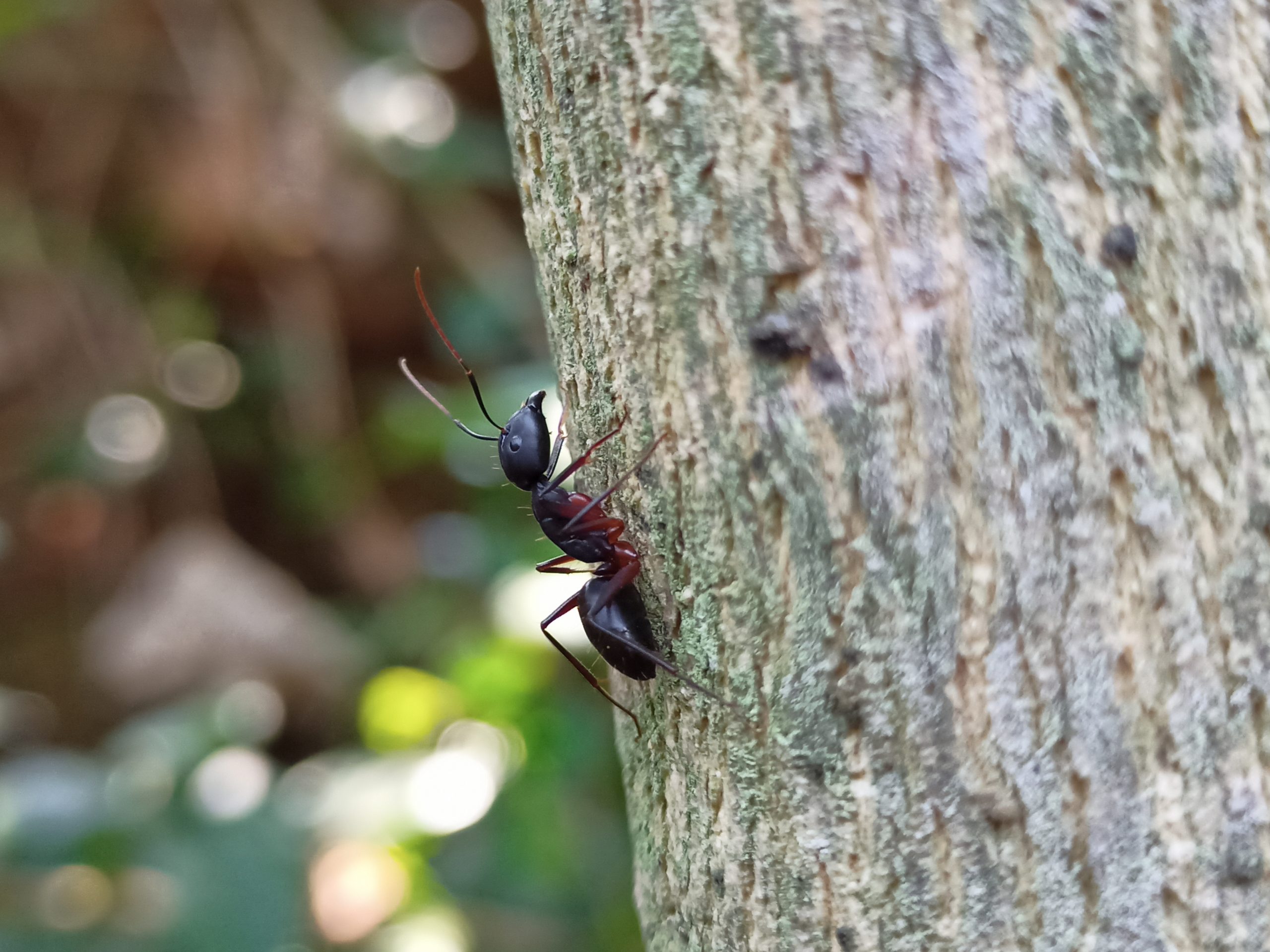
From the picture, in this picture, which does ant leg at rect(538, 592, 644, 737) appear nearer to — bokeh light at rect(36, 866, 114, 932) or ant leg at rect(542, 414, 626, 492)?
ant leg at rect(542, 414, 626, 492)

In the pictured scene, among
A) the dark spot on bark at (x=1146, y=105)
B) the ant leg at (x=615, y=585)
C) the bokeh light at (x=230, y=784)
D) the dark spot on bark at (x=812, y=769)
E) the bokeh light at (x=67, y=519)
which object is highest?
the dark spot on bark at (x=1146, y=105)

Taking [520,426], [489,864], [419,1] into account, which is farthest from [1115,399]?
[419,1]

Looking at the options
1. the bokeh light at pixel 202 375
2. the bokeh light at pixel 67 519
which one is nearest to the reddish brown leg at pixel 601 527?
the bokeh light at pixel 202 375

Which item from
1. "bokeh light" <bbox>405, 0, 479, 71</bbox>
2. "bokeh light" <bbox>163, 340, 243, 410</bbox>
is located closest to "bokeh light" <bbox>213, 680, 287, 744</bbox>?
"bokeh light" <bbox>163, 340, 243, 410</bbox>

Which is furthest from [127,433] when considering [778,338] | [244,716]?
[778,338]

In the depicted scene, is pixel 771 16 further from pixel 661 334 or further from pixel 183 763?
pixel 183 763

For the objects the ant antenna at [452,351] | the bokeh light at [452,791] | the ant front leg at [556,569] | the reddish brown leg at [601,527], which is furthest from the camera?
the bokeh light at [452,791]

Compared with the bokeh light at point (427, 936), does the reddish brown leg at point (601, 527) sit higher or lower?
higher

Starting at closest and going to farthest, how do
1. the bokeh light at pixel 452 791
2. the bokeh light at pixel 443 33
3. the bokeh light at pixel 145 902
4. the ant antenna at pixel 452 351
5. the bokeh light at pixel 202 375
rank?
the ant antenna at pixel 452 351 → the bokeh light at pixel 145 902 → the bokeh light at pixel 452 791 → the bokeh light at pixel 202 375 → the bokeh light at pixel 443 33

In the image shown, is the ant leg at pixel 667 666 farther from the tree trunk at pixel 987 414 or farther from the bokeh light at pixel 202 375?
the bokeh light at pixel 202 375
